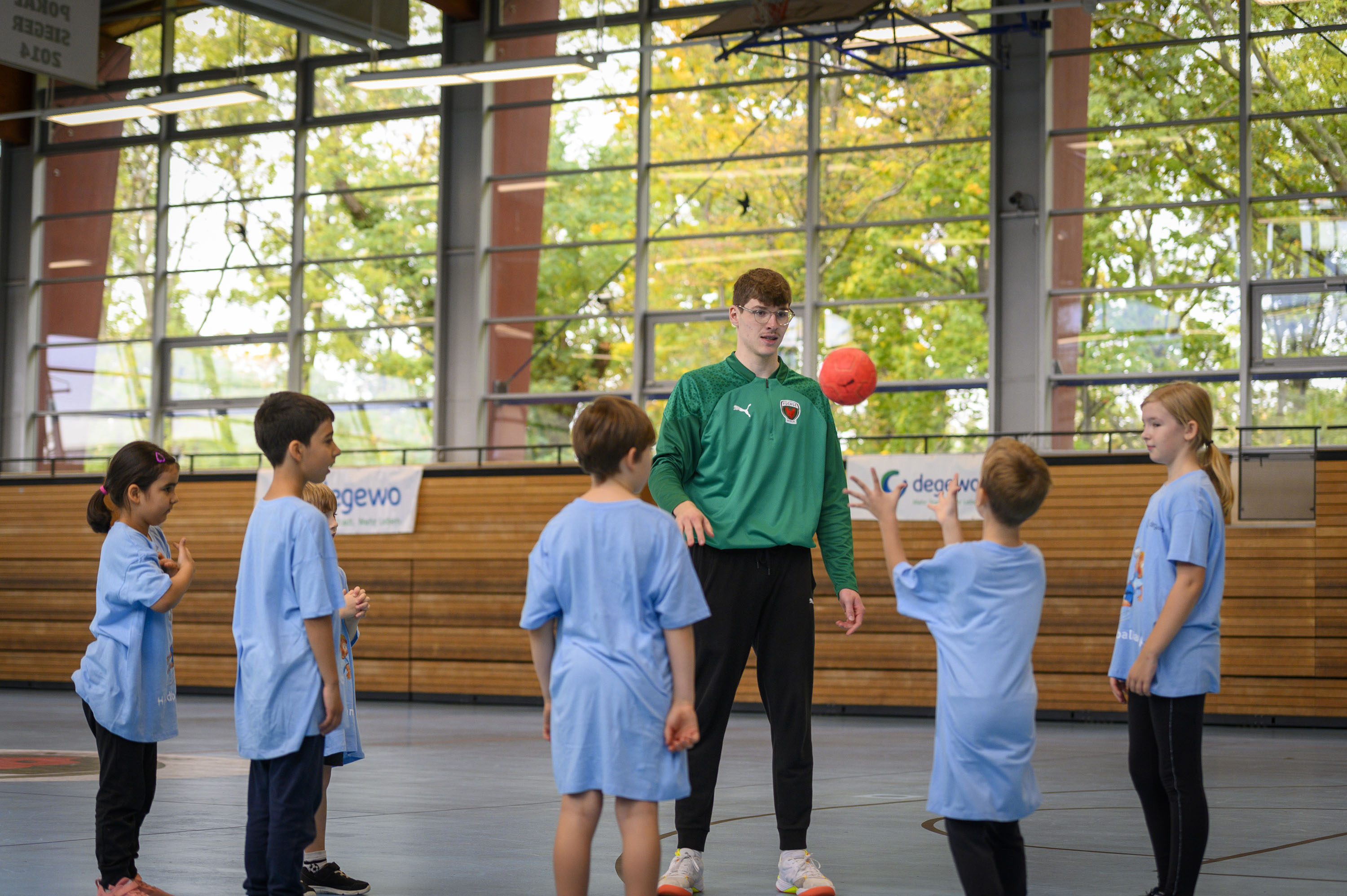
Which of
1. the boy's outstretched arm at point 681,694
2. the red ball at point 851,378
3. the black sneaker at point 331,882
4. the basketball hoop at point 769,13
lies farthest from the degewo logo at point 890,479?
the boy's outstretched arm at point 681,694

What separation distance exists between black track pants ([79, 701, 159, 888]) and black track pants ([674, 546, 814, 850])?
1.55 metres

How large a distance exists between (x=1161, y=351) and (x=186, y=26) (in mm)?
12286

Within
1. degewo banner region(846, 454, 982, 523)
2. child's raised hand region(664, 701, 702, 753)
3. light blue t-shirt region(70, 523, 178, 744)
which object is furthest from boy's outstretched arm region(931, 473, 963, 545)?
degewo banner region(846, 454, 982, 523)

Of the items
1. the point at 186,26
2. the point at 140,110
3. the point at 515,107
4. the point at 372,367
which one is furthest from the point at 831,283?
the point at 186,26

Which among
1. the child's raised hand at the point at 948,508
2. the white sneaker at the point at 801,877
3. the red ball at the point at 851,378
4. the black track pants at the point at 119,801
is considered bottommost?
the white sneaker at the point at 801,877

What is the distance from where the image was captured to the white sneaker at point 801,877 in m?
3.94

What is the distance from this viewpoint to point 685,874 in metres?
4.06

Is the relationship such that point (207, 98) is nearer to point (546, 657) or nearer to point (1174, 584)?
point (546, 657)

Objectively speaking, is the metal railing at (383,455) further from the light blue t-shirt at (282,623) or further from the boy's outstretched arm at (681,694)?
the boy's outstretched arm at (681,694)

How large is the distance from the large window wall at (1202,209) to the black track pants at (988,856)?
10350 millimetres

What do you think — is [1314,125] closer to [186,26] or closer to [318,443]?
[318,443]

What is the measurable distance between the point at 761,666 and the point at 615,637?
1.28m

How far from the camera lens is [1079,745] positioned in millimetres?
9711

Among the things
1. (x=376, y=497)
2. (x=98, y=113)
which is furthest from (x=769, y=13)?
(x=98, y=113)
